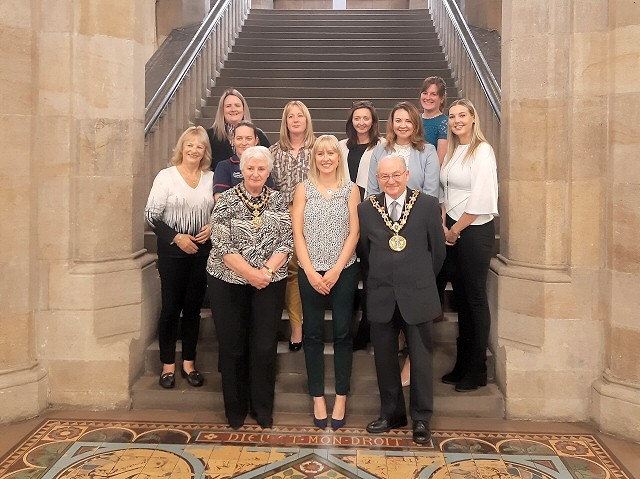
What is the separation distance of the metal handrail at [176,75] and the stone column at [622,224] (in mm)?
3398

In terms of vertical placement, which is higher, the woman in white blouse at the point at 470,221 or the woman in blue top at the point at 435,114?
the woman in blue top at the point at 435,114

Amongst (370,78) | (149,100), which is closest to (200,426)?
(149,100)

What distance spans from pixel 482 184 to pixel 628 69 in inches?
43.2

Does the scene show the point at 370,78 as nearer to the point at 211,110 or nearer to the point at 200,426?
the point at 211,110

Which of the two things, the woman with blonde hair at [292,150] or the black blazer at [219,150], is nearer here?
the woman with blonde hair at [292,150]

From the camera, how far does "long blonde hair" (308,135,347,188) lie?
141 inches

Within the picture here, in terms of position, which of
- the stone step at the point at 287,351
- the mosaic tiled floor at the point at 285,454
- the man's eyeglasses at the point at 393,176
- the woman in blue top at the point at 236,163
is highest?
the woman in blue top at the point at 236,163

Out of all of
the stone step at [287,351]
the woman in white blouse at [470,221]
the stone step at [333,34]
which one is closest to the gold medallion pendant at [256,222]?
the stone step at [287,351]

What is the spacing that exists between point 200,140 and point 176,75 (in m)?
2.48

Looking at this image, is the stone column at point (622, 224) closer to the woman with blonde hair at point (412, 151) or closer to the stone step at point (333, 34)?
the woman with blonde hair at point (412, 151)

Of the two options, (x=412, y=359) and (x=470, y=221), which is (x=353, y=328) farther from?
(x=470, y=221)

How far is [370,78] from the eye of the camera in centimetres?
845

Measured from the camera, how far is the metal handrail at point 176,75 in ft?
17.7

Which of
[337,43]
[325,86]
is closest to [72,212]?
[325,86]
